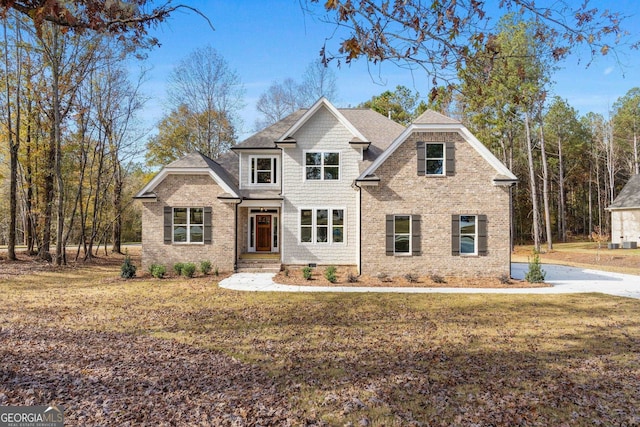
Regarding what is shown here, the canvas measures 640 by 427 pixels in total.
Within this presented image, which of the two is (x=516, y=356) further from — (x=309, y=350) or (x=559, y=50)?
(x=559, y=50)

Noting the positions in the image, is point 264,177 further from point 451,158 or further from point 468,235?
point 468,235

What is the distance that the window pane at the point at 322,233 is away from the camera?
A: 16.4 metres

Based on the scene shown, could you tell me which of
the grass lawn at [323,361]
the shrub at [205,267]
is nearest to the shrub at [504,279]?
the grass lawn at [323,361]

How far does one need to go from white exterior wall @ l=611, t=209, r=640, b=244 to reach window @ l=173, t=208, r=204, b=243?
3258 centimetres

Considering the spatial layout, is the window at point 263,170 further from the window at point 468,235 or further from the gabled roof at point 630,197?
the gabled roof at point 630,197

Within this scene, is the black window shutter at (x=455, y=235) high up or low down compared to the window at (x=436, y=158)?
down

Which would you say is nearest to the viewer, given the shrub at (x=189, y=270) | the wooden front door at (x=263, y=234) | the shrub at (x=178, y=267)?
the shrub at (x=189, y=270)

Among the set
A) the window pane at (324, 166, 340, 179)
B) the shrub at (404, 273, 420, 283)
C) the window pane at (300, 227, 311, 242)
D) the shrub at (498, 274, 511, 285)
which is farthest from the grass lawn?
the window pane at (324, 166, 340, 179)

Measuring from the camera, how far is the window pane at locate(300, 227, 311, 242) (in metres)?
16.4

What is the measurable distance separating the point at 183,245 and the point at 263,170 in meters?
5.25

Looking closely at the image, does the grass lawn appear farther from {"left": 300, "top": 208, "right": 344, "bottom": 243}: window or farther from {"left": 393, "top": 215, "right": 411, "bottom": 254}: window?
{"left": 300, "top": 208, "right": 344, "bottom": 243}: window

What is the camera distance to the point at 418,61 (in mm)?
3672

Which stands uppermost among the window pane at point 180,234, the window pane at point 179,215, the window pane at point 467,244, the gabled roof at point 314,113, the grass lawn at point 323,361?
the gabled roof at point 314,113

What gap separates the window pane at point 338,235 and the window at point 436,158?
4.49m
